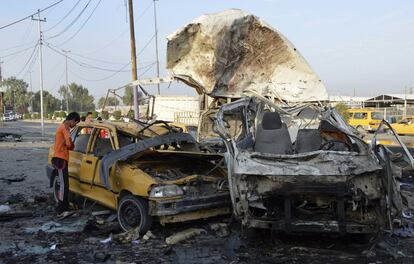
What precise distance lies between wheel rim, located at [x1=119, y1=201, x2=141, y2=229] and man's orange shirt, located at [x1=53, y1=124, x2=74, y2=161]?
1.82 m

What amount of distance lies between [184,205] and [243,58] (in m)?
6.12

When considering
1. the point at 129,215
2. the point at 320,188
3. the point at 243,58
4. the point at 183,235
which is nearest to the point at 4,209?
the point at 129,215

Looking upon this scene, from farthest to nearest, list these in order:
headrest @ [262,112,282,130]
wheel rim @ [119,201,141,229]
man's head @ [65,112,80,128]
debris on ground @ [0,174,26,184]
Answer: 1. debris on ground @ [0,174,26,184]
2. man's head @ [65,112,80,128]
3. headrest @ [262,112,282,130]
4. wheel rim @ [119,201,141,229]

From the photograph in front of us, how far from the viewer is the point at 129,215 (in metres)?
6.63

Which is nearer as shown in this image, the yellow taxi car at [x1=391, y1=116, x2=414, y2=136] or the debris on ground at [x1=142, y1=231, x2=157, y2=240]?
the debris on ground at [x1=142, y1=231, x2=157, y2=240]

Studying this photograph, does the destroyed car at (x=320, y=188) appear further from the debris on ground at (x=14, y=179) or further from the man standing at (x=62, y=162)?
the debris on ground at (x=14, y=179)

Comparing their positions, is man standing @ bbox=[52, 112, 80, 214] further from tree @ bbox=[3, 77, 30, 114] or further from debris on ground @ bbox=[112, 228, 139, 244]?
tree @ bbox=[3, 77, 30, 114]

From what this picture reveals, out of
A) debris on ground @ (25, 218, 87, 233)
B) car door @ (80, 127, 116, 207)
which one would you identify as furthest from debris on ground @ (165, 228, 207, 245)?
debris on ground @ (25, 218, 87, 233)

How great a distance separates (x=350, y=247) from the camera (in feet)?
19.4

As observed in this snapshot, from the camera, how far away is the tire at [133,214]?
6406 mm

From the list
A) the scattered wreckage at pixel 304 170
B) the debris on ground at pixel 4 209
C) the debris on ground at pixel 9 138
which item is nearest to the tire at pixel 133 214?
the scattered wreckage at pixel 304 170

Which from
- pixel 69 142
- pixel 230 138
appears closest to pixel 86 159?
pixel 69 142

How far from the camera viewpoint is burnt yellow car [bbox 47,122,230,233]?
249 inches

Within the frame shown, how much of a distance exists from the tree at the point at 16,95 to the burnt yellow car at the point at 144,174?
126 meters
